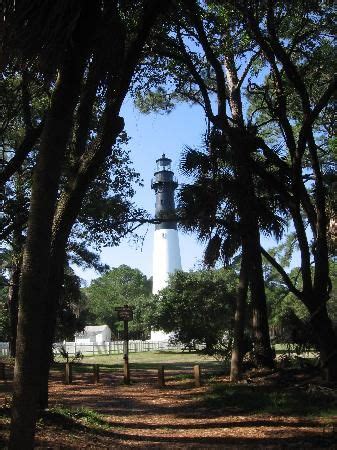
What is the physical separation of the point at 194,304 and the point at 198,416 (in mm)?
27940

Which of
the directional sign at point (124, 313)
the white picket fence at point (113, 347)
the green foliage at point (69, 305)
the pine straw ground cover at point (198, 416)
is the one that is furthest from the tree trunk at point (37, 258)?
the white picket fence at point (113, 347)

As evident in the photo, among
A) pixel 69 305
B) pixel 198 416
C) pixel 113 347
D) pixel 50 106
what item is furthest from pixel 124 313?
pixel 113 347

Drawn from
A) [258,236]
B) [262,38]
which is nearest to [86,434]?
[258,236]

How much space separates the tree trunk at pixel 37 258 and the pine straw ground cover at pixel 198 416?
1.92m

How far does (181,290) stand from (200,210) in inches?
1060

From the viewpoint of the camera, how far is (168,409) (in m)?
11.8

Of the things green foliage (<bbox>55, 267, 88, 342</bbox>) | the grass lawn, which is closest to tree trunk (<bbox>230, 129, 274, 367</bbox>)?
the grass lawn

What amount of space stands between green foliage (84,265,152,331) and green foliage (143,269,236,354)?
107ft

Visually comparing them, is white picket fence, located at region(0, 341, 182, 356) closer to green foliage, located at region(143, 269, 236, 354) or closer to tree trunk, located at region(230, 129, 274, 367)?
green foliage, located at region(143, 269, 236, 354)

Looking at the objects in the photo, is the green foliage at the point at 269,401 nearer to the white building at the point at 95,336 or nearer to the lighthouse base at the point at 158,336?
the lighthouse base at the point at 158,336

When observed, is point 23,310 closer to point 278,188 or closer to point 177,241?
point 278,188

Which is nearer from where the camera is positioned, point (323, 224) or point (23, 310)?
point (23, 310)

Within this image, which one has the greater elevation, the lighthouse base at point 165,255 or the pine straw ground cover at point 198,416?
the lighthouse base at point 165,255

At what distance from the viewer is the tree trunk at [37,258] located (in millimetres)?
4594
